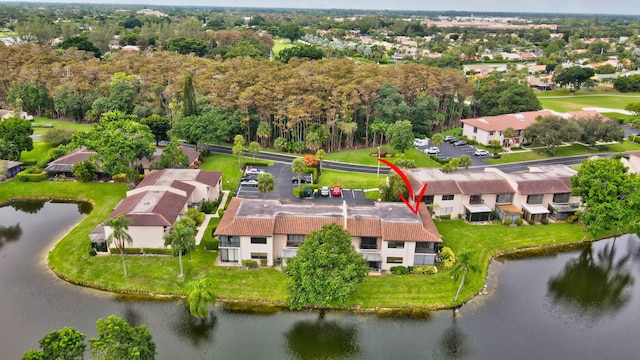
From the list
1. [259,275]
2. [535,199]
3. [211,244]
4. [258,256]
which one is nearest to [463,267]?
[259,275]

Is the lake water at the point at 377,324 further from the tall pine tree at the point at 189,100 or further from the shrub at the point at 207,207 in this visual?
the tall pine tree at the point at 189,100

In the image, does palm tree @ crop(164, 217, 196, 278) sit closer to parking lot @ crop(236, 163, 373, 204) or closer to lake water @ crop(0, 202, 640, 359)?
lake water @ crop(0, 202, 640, 359)

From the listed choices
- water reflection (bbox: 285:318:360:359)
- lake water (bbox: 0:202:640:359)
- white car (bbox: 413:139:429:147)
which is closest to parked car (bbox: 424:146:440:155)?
white car (bbox: 413:139:429:147)

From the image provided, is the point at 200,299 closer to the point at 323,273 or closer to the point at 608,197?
the point at 323,273

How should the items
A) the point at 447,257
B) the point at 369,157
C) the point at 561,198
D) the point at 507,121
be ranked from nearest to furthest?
the point at 447,257, the point at 561,198, the point at 369,157, the point at 507,121

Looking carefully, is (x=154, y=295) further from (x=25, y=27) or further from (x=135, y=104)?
(x=25, y=27)
